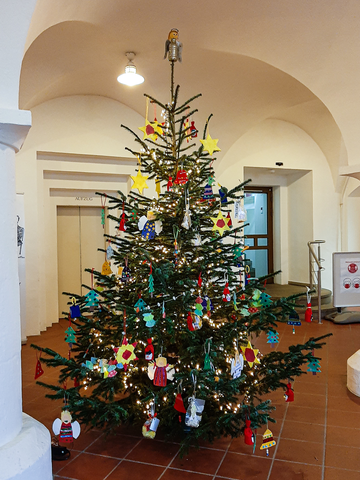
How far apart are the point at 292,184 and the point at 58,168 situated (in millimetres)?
5369

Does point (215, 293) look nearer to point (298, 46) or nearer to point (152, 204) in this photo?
point (152, 204)

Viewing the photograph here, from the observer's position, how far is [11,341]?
1948mm

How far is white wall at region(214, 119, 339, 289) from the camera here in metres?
8.17

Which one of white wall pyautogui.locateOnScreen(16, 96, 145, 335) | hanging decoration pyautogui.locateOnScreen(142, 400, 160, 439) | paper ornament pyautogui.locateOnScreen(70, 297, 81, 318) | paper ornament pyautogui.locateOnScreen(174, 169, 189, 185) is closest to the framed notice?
paper ornament pyautogui.locateOnScreen(174, 169, 189, 185)

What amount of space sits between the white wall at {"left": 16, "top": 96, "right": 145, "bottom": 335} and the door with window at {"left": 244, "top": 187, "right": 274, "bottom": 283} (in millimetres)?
3408

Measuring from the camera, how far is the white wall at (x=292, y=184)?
8172 mm

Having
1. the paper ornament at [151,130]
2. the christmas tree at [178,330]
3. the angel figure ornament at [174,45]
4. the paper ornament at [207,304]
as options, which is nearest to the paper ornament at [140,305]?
the christmas tree at [178,330]

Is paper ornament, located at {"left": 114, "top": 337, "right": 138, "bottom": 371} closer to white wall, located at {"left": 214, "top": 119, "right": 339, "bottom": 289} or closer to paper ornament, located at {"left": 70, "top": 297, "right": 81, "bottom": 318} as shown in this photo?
paper ornament, located at {"left": 70, "top": 297, "right": 81, "bottom": 318}

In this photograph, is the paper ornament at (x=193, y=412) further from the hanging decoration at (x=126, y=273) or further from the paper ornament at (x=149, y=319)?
the hanging decoration at (x=126, y=273)

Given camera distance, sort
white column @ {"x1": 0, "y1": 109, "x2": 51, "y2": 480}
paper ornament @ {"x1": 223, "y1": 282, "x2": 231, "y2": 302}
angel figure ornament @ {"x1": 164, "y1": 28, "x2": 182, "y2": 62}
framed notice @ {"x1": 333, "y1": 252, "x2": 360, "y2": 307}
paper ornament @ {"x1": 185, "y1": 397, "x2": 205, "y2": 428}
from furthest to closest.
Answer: framed notice @ {"x1": 333, "y1": 252, "x2": 360, "y2": 307}
angel figure ornament @ {"x1": 164, "y1": 28, "x2": 182, "y2": 62}
paper ornament @ {"x1": 223, "y1": 282, "x2": 231, "y2": 302}
paper ornament @ {"x1": 185, "y1": 397, "x2": 205, "y2": 428}
white column @ {"x1": 0, "y1": 109, "x2": 51, "y2": 480}

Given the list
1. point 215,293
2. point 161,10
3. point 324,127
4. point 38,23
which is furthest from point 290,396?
point 324,127

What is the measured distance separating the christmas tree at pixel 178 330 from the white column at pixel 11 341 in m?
0.36

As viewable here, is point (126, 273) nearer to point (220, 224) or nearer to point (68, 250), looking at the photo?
point (220, 224)

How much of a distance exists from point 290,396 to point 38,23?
340 cm
